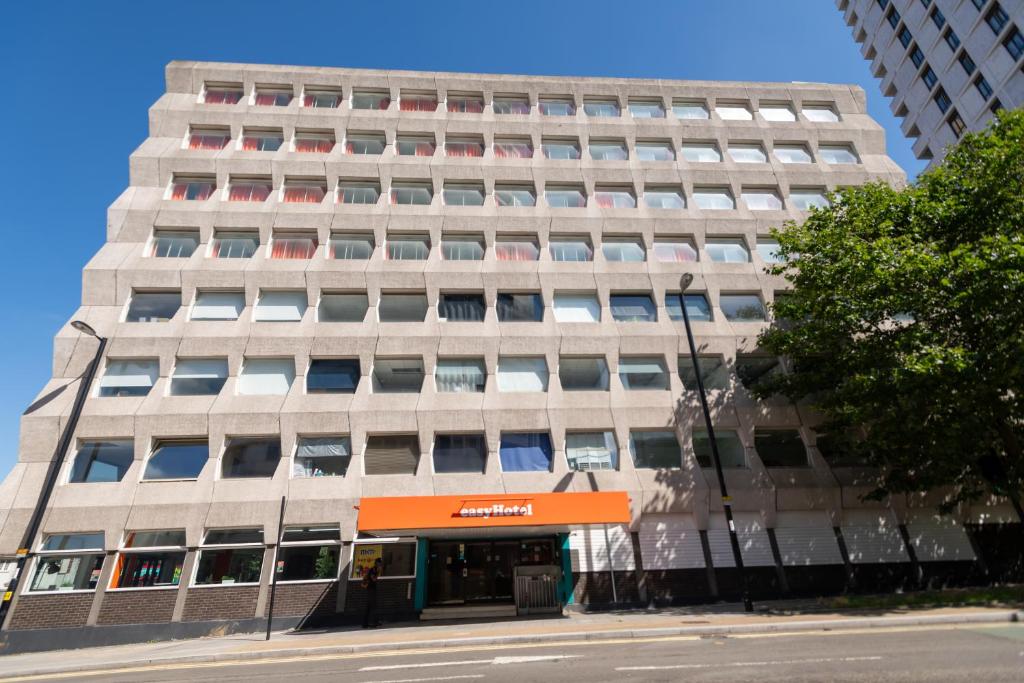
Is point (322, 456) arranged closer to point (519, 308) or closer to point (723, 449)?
point (519, 308)

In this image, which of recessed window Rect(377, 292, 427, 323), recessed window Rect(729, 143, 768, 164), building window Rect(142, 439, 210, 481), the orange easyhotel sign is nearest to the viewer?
the orange easyhotel sign

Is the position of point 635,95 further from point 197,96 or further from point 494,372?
point 197,96

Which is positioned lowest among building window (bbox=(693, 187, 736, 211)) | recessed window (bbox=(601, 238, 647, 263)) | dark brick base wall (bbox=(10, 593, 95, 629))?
dark brick base wall (bbox=(10, 593, 95, 629))

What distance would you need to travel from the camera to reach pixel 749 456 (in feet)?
67.1

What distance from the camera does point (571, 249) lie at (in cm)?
2473

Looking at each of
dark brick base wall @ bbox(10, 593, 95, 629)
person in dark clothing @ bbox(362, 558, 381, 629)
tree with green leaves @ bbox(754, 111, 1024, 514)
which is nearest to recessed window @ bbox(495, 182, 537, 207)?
tree with green leaves @ bbox(754, 111, 1024, 514)

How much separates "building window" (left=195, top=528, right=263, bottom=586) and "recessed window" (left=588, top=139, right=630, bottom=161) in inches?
983

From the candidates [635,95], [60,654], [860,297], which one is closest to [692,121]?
[635,95]

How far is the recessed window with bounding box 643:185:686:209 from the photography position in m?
26.1

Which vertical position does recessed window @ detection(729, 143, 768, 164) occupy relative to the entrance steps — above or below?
above

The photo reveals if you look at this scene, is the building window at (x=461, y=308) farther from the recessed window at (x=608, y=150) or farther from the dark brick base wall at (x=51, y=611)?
the dark brick base wall at (x=51, y=611)

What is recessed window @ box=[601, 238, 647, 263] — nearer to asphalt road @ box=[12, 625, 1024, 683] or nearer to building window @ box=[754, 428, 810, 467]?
building window @ box=[754, 428, 810, 467]

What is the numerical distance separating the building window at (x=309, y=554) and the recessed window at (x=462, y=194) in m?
16.7

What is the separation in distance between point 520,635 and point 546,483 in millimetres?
7578
